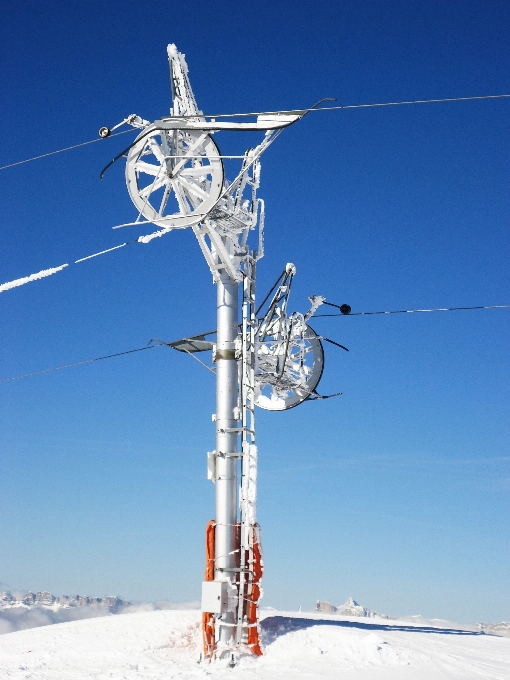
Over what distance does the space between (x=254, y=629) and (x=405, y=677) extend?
5.19 m

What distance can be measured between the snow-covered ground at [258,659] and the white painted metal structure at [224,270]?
177cm

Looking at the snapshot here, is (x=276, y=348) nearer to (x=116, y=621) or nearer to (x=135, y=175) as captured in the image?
(x=135, y=175)

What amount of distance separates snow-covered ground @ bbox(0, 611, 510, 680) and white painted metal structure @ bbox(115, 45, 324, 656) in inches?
69.5

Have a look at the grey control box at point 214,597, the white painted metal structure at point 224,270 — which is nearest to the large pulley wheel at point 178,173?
the white painted metal structure at point 224,270

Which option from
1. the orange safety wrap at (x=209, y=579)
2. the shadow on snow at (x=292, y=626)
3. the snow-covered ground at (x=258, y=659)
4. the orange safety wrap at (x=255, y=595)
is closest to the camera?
the snow-covered ground at (x=258, y=659)

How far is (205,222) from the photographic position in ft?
79.1

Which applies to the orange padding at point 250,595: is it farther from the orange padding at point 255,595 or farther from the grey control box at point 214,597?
the grey control box at point 214,597

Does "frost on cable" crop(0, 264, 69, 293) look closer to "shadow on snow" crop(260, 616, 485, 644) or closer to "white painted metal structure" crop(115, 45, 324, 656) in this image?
"white painted metal structure" crop(115, 45, 324, 656)

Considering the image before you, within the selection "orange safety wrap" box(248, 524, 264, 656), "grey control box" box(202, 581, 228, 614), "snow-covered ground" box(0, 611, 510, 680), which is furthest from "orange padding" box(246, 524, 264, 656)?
"grey control box" box(202, 581, 228, 614)

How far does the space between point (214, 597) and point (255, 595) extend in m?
1.32

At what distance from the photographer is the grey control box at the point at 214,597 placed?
22.1 meters

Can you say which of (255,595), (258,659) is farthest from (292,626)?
(258,659)

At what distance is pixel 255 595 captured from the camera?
889 inches

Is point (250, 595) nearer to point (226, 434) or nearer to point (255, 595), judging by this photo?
point (255, 595)
